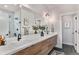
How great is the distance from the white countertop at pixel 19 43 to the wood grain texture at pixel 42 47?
62mm

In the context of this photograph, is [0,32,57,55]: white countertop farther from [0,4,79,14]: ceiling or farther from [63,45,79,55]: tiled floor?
[0,4,79,14]: ceiling

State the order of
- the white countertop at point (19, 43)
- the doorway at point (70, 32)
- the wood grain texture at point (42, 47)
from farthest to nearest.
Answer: the doorway at point (70, 32), the wood grain texture at point (42, 47), the white countertop at point (19, 43)

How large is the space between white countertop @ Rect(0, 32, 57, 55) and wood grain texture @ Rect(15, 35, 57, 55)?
0.20 feet

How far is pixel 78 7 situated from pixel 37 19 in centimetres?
74

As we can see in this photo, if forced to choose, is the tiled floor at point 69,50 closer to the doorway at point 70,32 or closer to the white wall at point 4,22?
the doorway at point 70,32

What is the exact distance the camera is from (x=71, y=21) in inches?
71.3

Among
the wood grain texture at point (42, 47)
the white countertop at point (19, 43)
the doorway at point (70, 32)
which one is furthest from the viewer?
the doorway at point (70, 32)

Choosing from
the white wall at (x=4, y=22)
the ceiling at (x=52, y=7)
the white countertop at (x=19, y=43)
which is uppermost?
the ceiling at (x=52, y=7)

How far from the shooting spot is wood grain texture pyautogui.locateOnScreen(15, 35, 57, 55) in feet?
5.57

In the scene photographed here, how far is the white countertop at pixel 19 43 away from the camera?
57.4 inches

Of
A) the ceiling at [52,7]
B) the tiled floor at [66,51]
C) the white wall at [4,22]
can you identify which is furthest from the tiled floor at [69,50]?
the white wall at [4,22]

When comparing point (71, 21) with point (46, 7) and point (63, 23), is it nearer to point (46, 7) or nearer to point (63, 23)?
point (63, 23)
